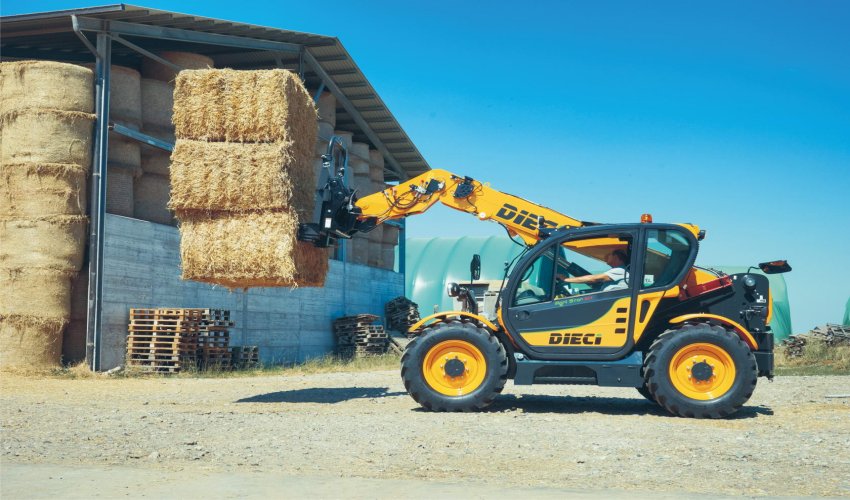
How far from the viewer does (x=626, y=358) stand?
34.2 feet

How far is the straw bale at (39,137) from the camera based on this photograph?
52.3 ft

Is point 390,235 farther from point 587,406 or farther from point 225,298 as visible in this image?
point 587,406

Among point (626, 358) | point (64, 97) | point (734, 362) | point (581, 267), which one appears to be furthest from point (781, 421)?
point (64, 97)

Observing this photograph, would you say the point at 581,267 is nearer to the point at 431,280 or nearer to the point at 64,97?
the point at 64,97

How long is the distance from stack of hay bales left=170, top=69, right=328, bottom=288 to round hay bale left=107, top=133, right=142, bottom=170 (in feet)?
19.1

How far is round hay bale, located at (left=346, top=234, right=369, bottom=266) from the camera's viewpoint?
2747cm

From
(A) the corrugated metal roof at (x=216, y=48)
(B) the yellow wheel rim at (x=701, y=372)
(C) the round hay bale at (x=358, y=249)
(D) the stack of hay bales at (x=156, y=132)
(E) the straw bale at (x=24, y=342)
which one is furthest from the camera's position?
(C) the round hay bale at (x=358, y=249)

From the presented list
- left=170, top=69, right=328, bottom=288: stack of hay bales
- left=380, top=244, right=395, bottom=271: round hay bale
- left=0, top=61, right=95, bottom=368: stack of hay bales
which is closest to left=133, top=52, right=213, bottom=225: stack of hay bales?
left=0, top=61, right=95, bottom=368: stack of hay bales

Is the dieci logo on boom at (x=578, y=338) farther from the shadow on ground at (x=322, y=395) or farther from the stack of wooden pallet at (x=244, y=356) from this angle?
the stack of wooden pallet at (x=244, y=356)

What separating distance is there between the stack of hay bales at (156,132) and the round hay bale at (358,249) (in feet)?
28.0

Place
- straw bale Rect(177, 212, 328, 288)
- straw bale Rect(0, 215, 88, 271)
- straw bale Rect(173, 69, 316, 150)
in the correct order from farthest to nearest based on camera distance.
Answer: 1. straw bale Rect(0, 215, 88, 271)
2. straw bale Rect(173, 69, 316, 150)
3. straw bale Rect(177, 212, 328, 288)

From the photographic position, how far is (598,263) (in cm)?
1091

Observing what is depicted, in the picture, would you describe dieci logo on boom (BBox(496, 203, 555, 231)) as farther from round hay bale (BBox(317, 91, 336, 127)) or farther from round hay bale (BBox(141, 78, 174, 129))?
round hay bale (BBox(317, 91, 336, 127))

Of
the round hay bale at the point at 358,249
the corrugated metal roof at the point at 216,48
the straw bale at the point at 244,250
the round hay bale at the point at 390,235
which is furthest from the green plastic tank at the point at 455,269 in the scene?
the straw bale at the point at 244,250
